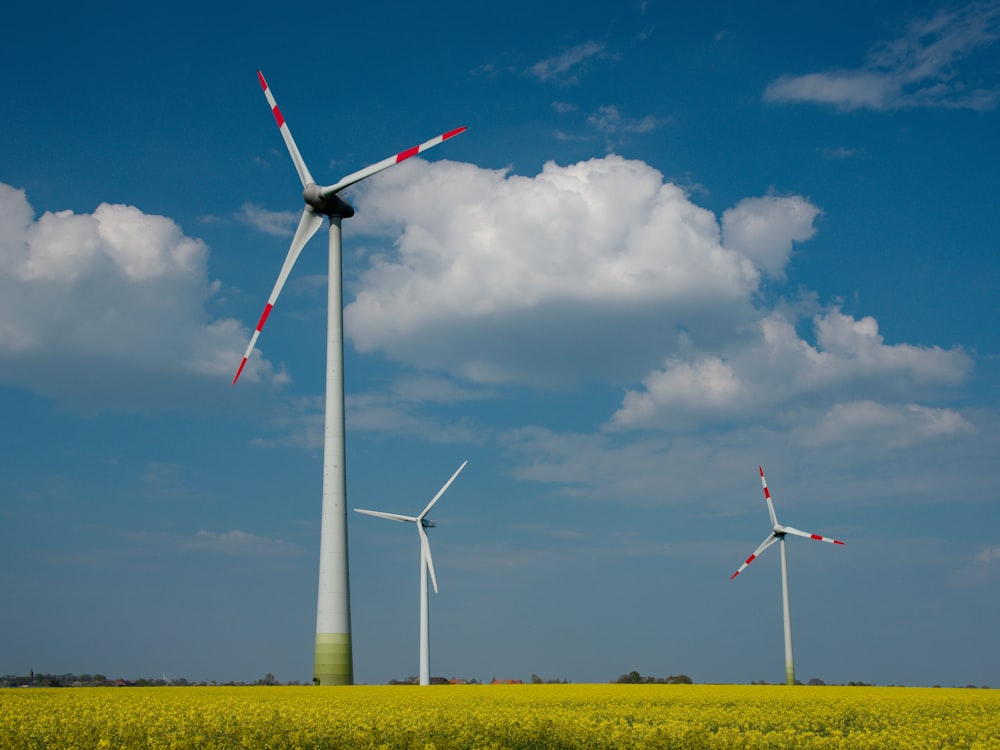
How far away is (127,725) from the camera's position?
766 inches

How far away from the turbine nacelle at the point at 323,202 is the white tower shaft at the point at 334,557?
42.7 feet

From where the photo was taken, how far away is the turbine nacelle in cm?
6144

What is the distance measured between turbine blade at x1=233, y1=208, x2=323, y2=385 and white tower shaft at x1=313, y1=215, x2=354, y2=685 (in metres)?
6.86

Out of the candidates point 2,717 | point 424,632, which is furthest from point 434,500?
point 2,717

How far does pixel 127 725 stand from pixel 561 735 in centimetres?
996

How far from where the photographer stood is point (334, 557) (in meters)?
50.7

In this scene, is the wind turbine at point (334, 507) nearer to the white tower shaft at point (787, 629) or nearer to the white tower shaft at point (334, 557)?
the white tower shaft at point (334, 557)

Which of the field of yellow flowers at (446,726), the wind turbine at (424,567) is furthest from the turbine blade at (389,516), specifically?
the field of yellow flowers at (446,726)

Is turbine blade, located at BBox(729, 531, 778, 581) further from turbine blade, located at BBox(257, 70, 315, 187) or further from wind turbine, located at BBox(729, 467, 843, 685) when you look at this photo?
turbine blade, located at BBox(257, 70, 315, 187)

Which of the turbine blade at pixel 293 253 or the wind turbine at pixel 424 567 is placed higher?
the turbine blade at pixel 293 253

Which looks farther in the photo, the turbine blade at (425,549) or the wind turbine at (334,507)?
the turbine blade at (425,549)

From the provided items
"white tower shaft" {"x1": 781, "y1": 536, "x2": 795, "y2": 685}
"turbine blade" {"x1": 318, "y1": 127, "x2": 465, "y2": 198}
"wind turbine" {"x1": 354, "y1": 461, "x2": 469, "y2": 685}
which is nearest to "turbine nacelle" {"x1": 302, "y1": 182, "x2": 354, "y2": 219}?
"turbine blade" {"x1": 318, "y1": 127, "x2": 465, "y2": 198}

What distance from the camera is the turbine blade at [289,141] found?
64562 mm

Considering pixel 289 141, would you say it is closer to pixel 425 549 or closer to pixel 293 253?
pixel 293 253
